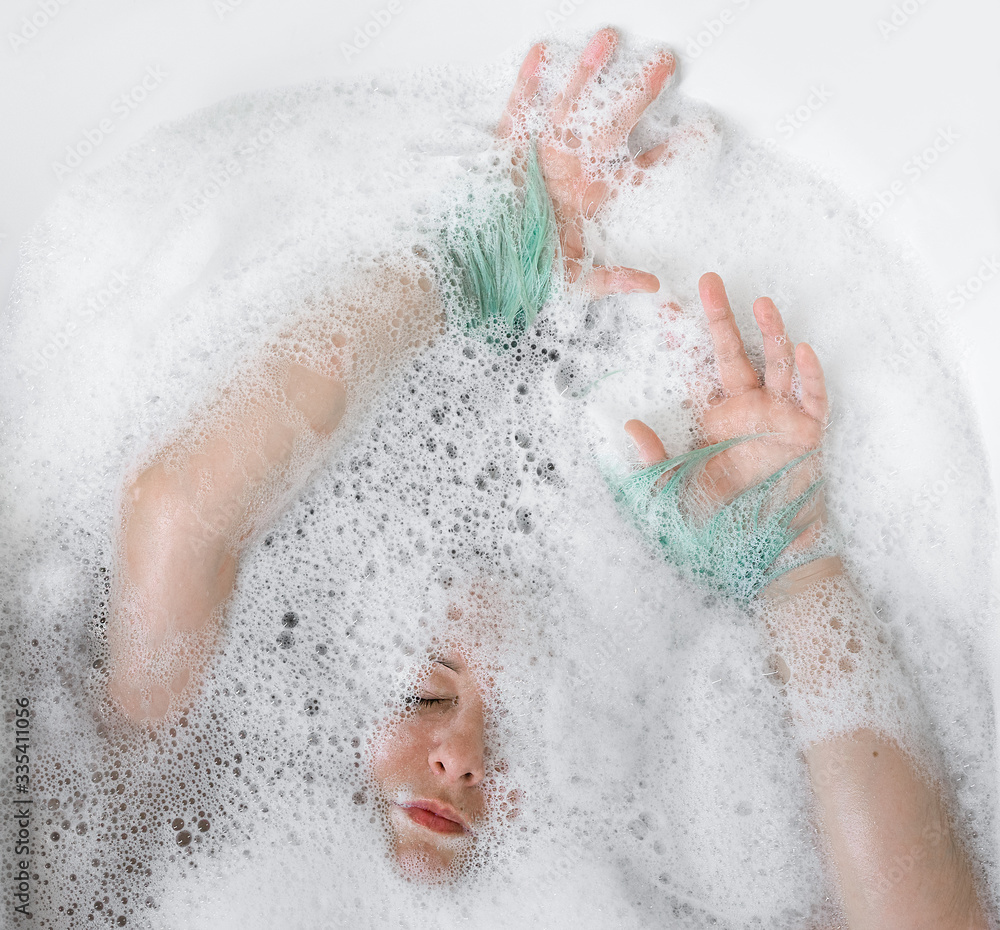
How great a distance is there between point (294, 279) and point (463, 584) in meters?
0.46

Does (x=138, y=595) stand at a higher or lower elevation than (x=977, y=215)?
lower

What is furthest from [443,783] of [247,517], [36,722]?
[36,722]

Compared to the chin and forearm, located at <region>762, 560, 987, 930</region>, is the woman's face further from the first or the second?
forearm, located at <region>762, 560, 987, 930</region>

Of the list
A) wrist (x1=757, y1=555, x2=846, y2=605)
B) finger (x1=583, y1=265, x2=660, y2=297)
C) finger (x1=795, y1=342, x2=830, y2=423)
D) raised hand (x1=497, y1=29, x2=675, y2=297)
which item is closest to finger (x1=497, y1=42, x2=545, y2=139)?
raised hand (x1=497, y1=29, x2=675, y2=297)

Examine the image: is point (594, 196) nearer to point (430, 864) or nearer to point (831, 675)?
point (831, 675)

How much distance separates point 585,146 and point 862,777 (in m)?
0.88

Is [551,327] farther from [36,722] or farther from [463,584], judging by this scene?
[36,722]

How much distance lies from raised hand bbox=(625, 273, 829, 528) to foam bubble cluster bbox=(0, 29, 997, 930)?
7 centimetres

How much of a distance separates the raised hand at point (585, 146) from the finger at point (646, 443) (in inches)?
6.8

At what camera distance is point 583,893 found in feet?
3.09

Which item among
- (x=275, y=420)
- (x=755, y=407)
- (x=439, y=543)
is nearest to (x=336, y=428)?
(x=275, y=420)

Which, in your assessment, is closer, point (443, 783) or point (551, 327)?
point (443, 783)

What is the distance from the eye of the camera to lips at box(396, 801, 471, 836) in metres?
0.91

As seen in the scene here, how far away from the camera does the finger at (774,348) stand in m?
0.90
